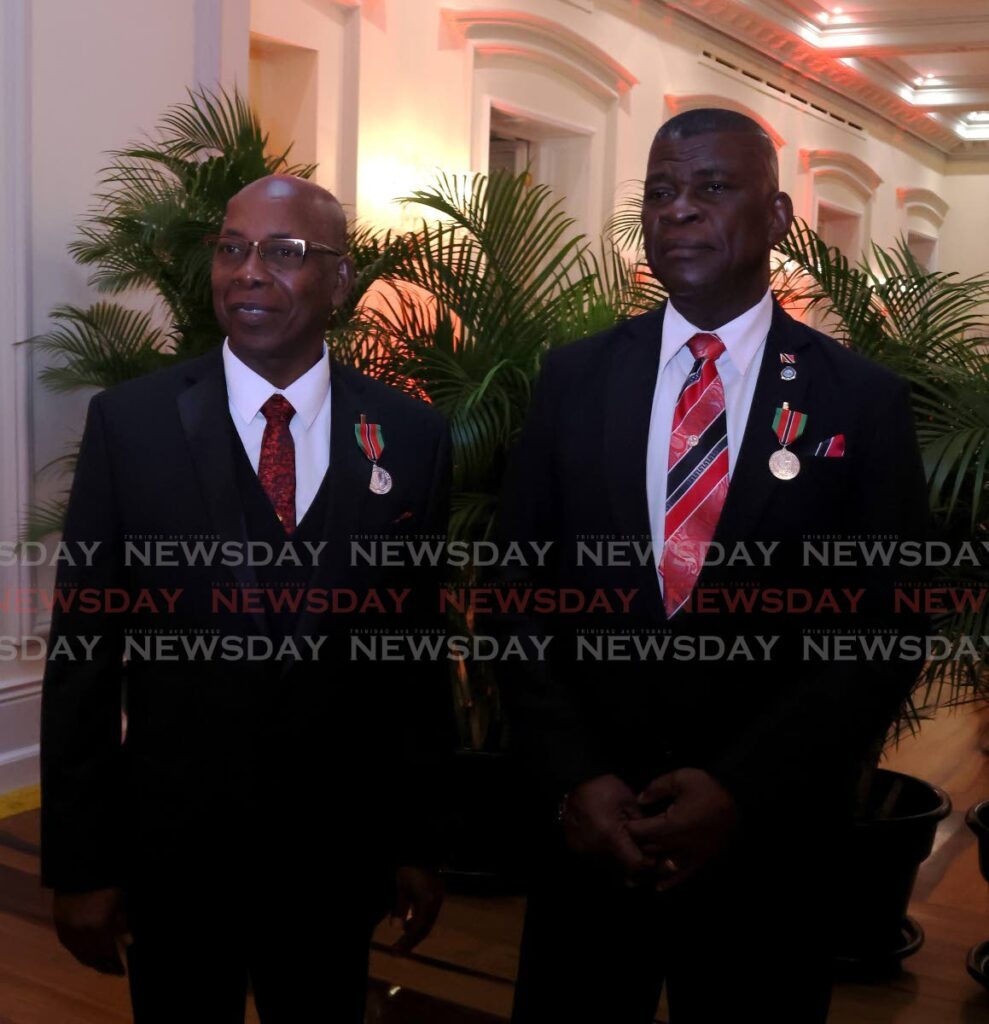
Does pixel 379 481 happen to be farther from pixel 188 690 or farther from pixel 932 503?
pixel 932 503

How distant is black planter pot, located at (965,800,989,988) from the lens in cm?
320

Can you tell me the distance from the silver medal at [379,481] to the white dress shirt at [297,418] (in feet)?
0.22

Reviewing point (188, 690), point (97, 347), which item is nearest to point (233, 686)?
point (188, 690)

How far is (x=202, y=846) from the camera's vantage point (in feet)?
5.64

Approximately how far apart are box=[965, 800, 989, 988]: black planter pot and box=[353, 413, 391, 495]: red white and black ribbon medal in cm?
214

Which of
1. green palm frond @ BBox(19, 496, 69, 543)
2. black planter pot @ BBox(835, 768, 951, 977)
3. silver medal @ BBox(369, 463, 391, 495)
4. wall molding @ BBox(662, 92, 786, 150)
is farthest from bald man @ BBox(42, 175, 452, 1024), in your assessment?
wall molding @ BBox(662, 92, 786, 150)

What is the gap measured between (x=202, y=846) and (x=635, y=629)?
66 centimetres

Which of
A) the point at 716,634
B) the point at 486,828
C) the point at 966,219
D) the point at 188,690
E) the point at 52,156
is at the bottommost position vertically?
the point at 486,828

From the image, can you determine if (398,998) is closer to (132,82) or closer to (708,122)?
(708,122)

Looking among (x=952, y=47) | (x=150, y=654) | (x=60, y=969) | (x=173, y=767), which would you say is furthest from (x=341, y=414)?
(x=952, y=47)

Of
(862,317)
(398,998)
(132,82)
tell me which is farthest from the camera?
(132,82)

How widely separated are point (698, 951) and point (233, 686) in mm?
722

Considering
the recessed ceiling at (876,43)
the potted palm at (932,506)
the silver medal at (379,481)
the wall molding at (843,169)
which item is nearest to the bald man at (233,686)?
the silver medal at (379,481)

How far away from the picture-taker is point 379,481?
180 cm
